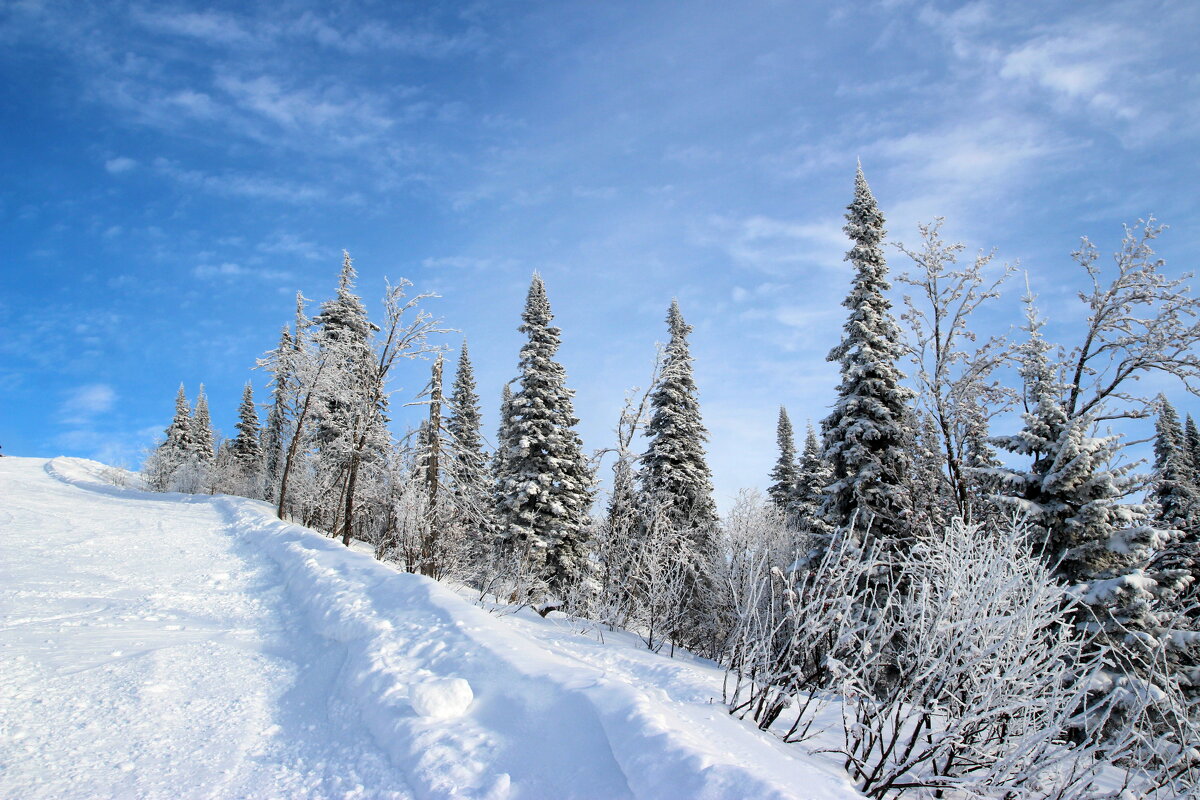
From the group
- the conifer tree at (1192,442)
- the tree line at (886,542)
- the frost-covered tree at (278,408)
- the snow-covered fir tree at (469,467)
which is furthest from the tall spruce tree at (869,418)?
the conifer tree at (1192,442)

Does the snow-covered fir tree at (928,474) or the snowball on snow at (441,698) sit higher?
the snow-covered fir tree at (928,474)

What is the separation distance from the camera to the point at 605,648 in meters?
10.8

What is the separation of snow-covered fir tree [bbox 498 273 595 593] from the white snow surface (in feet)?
48.6

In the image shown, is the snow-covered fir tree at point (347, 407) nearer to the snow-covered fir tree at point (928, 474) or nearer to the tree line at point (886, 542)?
the tree line at point (886, 542)

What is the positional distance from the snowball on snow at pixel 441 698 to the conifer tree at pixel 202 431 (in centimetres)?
5412

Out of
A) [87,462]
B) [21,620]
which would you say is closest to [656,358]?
[21,620]

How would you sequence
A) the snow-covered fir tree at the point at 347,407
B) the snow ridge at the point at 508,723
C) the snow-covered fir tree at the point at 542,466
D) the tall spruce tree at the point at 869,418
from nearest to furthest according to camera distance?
the snow ridge at the point at 508,723 → the tall spruce tree at the point at 869,418 → the snow-covered fir tree at the point at 347,407 → the snow-covered fir tree at the point at 542,466

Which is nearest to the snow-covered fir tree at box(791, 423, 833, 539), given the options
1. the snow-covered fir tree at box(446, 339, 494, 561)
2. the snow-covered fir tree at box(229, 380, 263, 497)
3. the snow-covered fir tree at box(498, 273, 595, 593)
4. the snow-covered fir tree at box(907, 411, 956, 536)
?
the snow-covered fir tree at box(907, 411, 956, 536)

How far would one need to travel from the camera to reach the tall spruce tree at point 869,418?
53.7ft

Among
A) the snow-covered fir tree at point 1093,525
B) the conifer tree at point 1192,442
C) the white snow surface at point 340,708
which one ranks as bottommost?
the white snow surface at point 340,708

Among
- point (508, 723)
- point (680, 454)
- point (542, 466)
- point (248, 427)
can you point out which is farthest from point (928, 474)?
point (248, 427)

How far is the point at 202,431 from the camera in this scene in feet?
180

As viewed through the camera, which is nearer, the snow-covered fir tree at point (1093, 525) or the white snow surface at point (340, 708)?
the white snow surface at point (340, 708)

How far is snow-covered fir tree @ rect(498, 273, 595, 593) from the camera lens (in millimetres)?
24797
